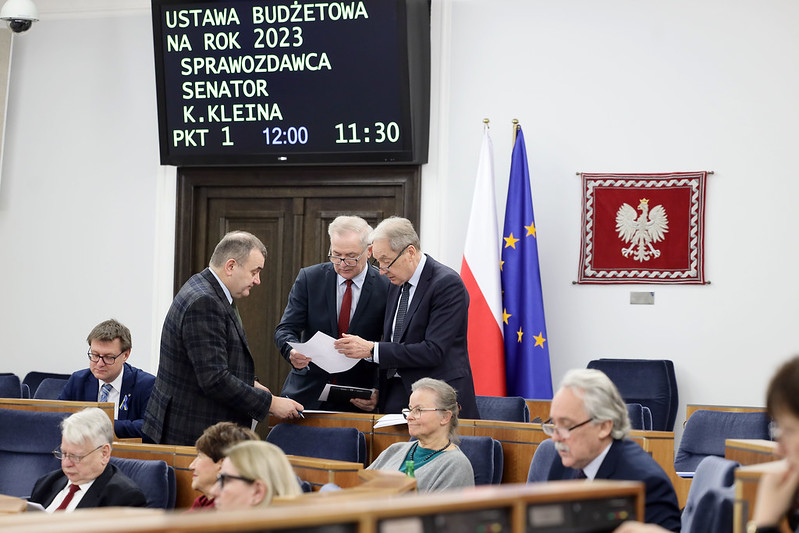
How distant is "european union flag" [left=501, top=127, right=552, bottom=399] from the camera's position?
6.39 meters

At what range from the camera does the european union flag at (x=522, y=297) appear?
6.39m

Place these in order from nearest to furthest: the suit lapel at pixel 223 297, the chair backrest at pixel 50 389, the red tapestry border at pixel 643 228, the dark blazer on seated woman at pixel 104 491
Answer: the dark blazer on seated woman at pixel 104 491 < the suit lapel at pixel 223 297 < the red tapestry border at pixel 643 228 < the chair backrest at pixel 50 389

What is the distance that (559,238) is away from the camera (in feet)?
22.1

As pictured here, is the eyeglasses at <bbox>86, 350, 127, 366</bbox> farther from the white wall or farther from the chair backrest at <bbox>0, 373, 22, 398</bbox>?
the white wall

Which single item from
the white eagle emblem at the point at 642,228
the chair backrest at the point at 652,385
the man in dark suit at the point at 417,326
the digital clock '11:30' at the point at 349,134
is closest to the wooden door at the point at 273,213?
the digital clock '11:30' at the point at 349,134

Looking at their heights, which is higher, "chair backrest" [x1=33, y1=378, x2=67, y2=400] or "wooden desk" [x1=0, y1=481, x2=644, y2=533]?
"wooden desk" [x1=0, y1=481, x2=644, y2=533]

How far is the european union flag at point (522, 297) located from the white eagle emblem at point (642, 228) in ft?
1.88

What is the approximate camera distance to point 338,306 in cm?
496

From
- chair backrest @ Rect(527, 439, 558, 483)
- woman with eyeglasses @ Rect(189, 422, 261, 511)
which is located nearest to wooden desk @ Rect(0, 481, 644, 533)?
chair backrest @ Rect(527, 439, 558, 483)

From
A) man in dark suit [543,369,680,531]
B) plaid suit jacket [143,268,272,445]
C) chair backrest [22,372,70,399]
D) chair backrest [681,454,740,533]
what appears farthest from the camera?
chair backrest [22,372,70,399]

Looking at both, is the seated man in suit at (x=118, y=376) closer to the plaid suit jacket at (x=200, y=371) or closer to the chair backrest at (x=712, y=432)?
the plaid suit jacket at (x=200, y=371)

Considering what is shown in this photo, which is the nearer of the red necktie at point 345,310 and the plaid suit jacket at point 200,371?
the plaid suit jacket at point 200,371

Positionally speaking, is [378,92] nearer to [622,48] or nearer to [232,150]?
[232,150]

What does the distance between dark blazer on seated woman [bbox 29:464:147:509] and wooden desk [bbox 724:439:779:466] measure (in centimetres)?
198
